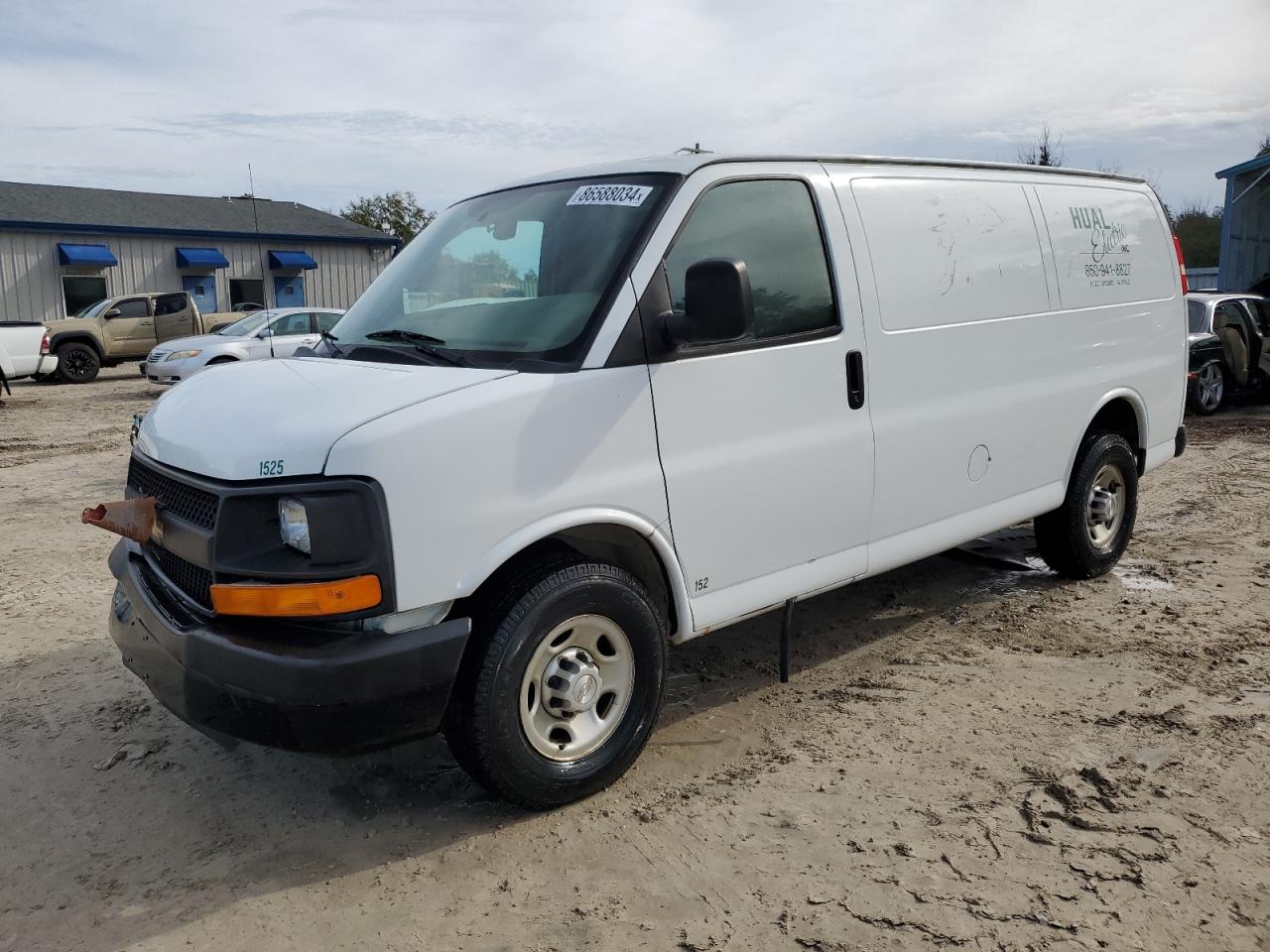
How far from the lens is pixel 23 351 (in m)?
18.4

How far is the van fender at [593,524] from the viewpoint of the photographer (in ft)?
10.1

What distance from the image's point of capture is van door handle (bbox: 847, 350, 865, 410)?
4.07 meters

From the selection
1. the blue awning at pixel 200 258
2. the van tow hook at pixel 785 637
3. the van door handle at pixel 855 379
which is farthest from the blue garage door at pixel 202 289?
the van door handle at pixel 855 379

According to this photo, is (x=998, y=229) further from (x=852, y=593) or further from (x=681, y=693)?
(x=681, y=693)

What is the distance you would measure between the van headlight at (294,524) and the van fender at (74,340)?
20.7 metres

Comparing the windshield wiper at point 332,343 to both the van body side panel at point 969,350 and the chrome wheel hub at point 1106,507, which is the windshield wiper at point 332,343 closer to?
the van body side panel at point 969,350

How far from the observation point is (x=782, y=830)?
10.9 feet

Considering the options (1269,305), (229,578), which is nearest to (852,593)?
(229,578)

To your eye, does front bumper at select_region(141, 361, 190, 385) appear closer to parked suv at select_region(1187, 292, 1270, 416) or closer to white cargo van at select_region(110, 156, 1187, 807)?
white cargo van at select_region(110, 156, 1187, 807)

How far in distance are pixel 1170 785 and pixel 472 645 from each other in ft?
8.05

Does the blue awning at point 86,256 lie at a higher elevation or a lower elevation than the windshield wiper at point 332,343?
higher

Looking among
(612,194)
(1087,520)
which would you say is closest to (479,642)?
(612,194)

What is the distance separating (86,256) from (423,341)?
97.5 feet

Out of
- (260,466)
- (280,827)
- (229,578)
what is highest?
(260,466)
